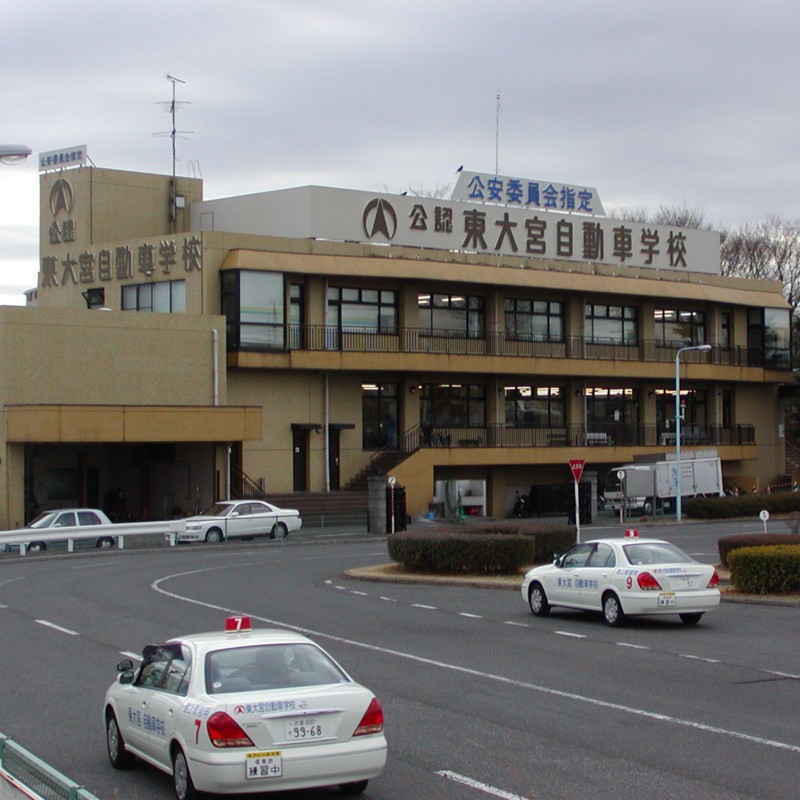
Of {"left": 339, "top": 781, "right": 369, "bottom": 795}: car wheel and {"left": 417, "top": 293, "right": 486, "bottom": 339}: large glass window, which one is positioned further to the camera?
{"left": 417, "top": 293, "right": 486, "bottom": 339}: large glass window

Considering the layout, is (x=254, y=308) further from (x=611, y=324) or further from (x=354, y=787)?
(x=354, y=787)

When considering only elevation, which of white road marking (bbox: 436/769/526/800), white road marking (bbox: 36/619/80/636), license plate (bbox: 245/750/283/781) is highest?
license plate (bbox: 245/750/283/781)

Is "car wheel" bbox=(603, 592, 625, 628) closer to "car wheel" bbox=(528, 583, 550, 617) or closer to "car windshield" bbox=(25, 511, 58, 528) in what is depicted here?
"car wheel" bbox=(528, 583, 550, 617)

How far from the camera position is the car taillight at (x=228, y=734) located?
362 inches

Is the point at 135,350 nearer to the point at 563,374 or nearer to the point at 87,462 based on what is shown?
the point at 87,462

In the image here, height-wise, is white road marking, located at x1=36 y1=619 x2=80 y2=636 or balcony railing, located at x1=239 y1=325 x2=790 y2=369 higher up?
balcony railing, located at x1=239 y1=325 x2=790 y2=369

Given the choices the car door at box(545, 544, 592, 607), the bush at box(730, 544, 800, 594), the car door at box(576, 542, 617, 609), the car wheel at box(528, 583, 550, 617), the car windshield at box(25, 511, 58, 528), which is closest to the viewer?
the car door at box(576, 542, 617, 609)

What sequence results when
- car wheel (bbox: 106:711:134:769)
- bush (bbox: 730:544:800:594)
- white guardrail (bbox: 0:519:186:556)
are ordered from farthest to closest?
1. white guardrail (bbox: 0:519:186:556)
2. bush (bbox: 730:544:800:594)
3. car wheel (bbox: 106:711:134:769)

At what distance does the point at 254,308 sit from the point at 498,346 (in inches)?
503

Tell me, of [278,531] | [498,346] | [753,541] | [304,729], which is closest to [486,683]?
[304,729]

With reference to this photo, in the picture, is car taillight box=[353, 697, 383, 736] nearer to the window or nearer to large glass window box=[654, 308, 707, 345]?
the window

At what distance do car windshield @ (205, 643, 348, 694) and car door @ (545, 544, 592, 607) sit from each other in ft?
39.1

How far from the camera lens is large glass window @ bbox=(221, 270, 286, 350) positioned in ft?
168

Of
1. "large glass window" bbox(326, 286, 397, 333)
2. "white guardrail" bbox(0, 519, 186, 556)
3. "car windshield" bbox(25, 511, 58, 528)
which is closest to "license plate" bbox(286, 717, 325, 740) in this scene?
"white guardrail" bbox(0, 519, 186, 556)
